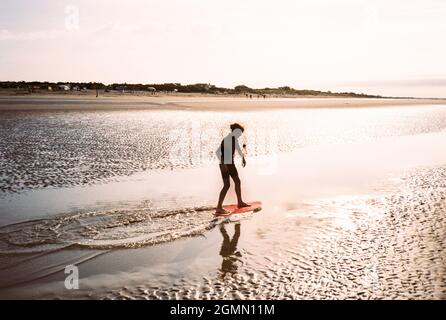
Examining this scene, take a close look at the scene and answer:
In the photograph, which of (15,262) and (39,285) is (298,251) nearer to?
(39,285)

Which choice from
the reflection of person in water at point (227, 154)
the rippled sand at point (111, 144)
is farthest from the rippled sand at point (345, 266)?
the rippled sand at point (111, 144)

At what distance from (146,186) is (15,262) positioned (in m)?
5.04

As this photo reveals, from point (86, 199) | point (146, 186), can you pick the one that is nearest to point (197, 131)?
point (146, 186)

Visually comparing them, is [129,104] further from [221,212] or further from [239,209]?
[221,212]

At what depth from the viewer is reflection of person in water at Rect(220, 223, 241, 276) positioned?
5934mm

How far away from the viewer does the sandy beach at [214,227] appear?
5375 mm

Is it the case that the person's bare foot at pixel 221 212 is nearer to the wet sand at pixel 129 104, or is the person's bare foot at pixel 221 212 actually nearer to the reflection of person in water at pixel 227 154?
the reflection of person in water at pixel 227 154

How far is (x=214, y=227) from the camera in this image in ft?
25.5

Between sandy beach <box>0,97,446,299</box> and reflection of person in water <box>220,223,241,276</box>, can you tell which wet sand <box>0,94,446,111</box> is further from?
reflection of person in water <box>220,223,241,276</box>

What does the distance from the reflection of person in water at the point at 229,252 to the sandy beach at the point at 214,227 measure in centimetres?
3

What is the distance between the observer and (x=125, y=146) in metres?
17.7

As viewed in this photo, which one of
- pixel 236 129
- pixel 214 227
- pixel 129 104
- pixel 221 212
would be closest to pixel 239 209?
pixel 221 212

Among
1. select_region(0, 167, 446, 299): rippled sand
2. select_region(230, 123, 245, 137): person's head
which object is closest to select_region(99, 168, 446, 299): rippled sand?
select_region(0, 167, 446, 299): rippled sand
